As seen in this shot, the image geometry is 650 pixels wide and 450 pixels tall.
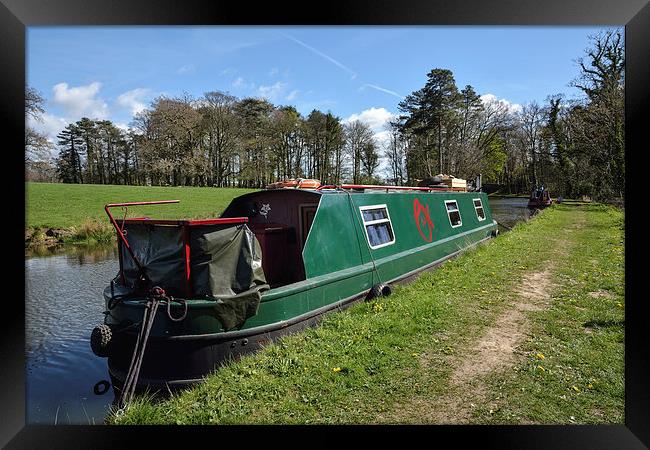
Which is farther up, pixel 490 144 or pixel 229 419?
pixel 490 144

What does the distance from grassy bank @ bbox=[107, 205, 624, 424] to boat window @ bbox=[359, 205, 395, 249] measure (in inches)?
37.2

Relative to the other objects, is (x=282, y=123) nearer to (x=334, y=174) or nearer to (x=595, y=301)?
(x=334, y=174)

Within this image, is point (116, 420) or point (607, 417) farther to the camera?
point (116, 420)

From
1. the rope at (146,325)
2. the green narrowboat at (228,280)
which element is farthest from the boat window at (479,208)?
the rope at (146,325)

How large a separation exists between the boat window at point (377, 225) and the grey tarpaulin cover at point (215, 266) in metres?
2.42

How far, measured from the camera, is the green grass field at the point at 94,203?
576 inches

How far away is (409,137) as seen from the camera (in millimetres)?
26016

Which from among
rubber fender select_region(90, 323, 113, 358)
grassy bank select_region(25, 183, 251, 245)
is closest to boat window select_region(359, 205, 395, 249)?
rubber fender select_region(90, 323, 113, 358)

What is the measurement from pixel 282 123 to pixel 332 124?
403 cm

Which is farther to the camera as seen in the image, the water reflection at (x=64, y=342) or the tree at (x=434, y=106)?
the tree at (x=434, y=106)

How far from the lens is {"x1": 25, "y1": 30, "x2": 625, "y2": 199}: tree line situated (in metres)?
21.7

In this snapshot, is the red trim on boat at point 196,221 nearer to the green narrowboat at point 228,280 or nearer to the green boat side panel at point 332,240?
the green narrowboat at point 228,280

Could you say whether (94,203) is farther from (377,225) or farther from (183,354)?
(183,354)

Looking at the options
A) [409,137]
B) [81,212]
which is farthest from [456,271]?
[409,137]
